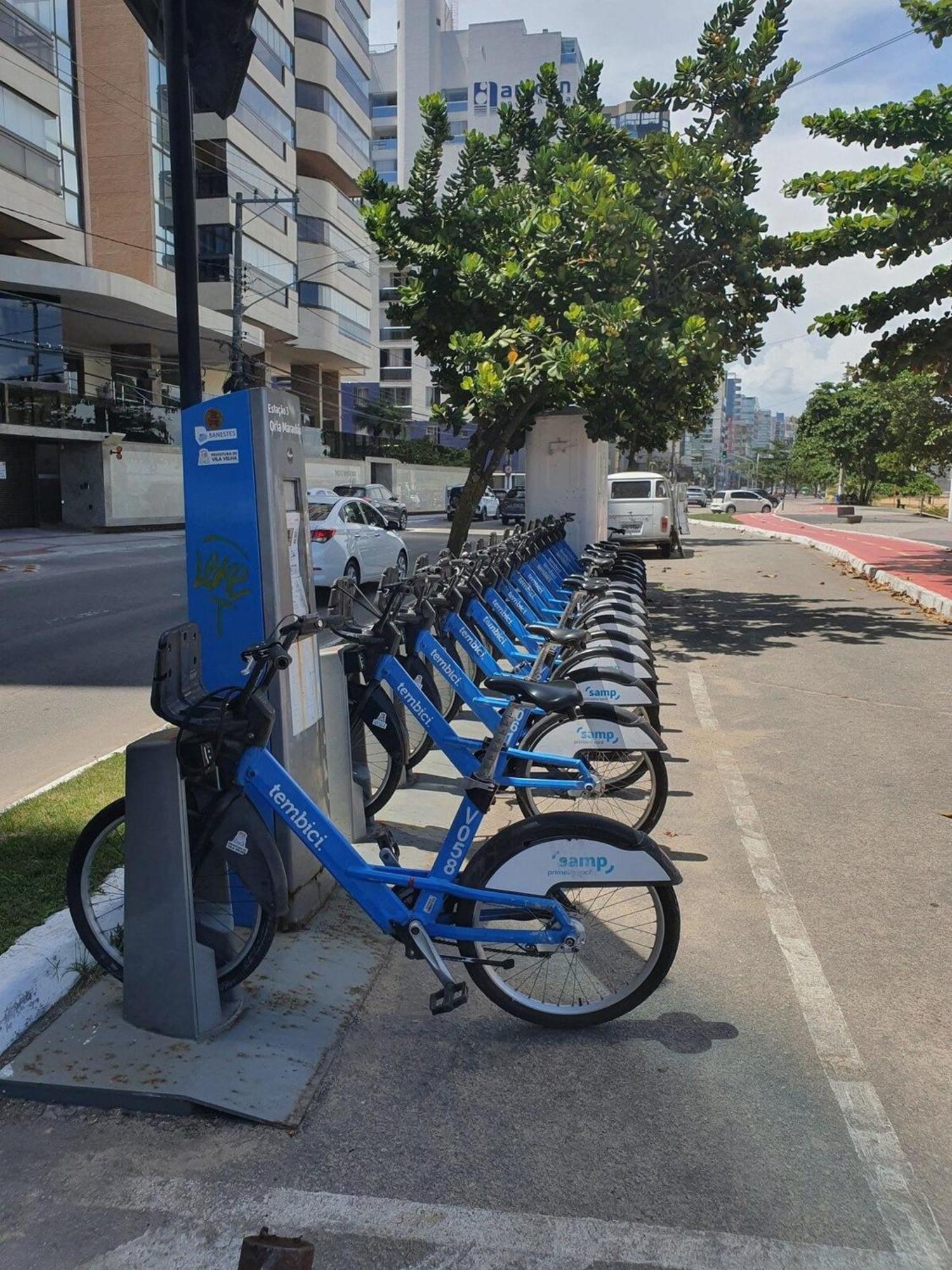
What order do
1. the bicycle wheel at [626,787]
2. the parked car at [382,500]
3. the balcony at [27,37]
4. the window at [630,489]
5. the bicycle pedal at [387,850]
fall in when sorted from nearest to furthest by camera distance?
the bicycle pedal at [387,850] < the bicycle wheel at [626,787] < the window at [630,489] < the balcony at [27,37] < the parked car at [382,500]

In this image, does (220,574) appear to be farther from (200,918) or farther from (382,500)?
Result: (382,500)

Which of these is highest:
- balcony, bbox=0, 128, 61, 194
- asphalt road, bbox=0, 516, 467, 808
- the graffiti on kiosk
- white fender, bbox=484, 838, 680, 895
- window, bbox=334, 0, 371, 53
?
window, bbox=334, 0, 371, 53

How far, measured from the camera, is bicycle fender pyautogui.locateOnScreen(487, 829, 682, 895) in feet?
10.8

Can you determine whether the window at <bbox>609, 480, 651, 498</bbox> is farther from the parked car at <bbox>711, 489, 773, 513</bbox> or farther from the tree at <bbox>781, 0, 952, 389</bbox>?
the parked car at <bbox>711, 489, 773, 513</bbox>

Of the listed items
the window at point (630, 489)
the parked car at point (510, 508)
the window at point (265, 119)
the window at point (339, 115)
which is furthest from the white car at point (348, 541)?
the window at point (339, 115)

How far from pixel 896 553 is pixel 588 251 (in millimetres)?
16904

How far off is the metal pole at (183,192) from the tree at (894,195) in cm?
984

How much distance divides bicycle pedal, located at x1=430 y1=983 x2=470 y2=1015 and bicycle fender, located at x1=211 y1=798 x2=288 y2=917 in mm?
551

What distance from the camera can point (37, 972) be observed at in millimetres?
3389

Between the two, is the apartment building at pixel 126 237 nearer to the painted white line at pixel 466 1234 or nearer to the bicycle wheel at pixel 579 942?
the bicycle wheel at pixel 579 942

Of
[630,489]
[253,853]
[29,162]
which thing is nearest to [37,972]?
[253,853]

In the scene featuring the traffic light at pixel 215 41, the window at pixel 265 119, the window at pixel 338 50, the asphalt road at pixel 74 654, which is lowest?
the asphalt road at pixel 74 654

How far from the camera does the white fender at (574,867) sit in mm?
3295

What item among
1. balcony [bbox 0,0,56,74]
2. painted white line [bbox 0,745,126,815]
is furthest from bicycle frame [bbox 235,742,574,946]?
balcony [bbox 0,0,56,74]
